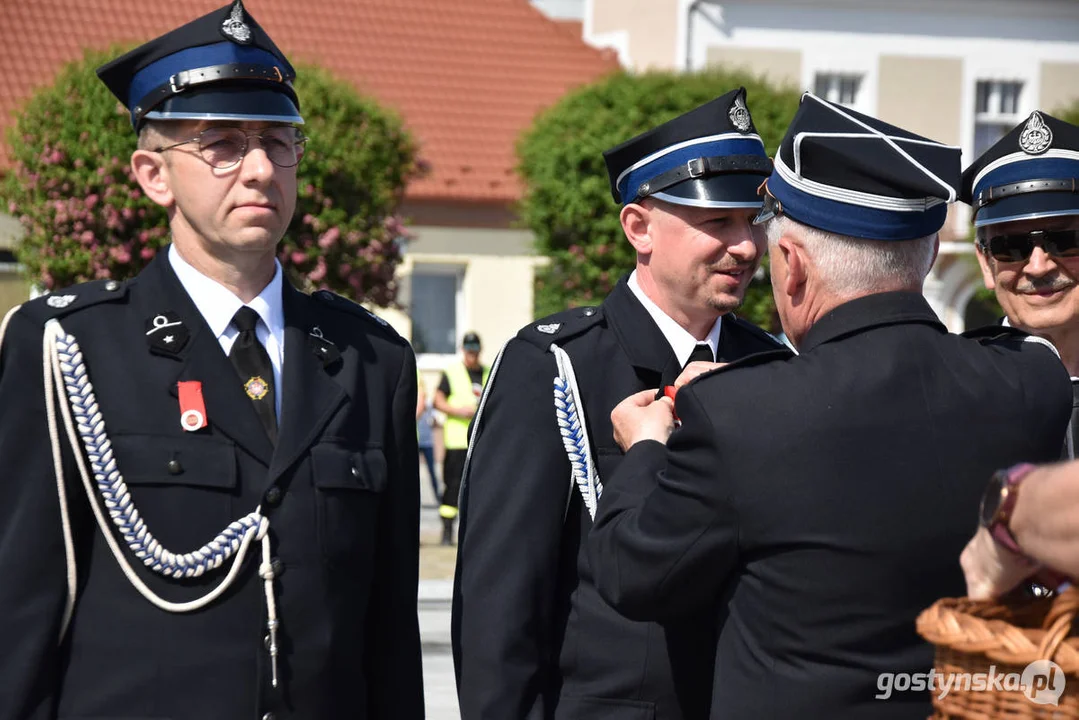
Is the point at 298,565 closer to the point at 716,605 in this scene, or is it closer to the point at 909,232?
the point at 716,605

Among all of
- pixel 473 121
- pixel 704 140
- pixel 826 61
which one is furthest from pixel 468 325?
pixel 704 140

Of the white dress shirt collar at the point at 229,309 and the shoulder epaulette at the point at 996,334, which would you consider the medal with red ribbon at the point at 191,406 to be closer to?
the white dress shirt collar at the point at 229,309

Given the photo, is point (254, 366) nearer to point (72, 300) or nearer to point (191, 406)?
point (191, 406)

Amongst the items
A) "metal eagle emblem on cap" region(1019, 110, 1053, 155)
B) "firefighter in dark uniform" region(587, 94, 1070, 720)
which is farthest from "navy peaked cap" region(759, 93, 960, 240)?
"metal eagle emblem on cap" region(1019, 110, 1053, 155)

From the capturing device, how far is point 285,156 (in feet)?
11.9

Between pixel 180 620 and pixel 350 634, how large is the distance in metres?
0.36

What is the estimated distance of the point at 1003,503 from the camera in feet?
7.69

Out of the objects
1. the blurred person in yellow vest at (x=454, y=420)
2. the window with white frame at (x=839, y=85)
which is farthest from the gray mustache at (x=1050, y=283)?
the window with white frame at (x=839, y=85)

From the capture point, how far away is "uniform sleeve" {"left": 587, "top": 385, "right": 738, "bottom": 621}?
2.89 meters

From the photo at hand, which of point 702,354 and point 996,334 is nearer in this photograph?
point 996,334

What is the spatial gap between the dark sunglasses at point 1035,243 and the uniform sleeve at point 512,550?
1533 mm

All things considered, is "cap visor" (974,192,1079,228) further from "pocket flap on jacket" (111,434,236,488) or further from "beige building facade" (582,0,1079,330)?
"beige building facade" (582,0,1079,330)

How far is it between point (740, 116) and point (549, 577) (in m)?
1.27

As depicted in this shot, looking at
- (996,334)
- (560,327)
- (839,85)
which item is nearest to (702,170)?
(560,327)
